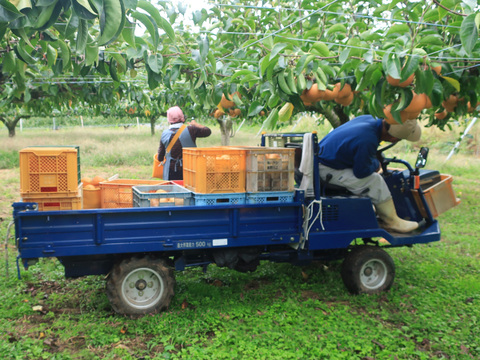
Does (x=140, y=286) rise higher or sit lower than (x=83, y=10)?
lower

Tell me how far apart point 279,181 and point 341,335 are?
1.46 meters

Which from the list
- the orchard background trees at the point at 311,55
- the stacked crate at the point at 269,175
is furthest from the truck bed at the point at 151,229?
the orchard background trees at the point at 311,55

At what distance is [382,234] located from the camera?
15.2 feet

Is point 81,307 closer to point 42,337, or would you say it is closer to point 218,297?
point 42,337

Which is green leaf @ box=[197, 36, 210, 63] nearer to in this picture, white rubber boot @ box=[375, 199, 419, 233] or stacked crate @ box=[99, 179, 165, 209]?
stacked crate @ box=[99, 179, 165, 209]

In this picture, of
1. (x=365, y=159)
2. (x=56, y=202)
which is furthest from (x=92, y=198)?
(x=365, y=159)

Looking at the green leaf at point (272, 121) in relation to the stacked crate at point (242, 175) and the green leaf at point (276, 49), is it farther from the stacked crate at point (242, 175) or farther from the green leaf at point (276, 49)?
the green leaf at point (276, 49)

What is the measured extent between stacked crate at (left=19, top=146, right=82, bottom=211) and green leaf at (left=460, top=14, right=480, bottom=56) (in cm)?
312

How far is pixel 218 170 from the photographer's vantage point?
4227 mm

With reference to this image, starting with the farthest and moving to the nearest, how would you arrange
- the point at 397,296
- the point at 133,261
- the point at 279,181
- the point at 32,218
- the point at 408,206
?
the point at 408,206
the point at 397,296
the point at 279,181
the point at 133,261
the point at 32,218

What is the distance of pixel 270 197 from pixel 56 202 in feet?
6.21

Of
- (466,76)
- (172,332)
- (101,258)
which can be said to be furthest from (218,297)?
(466,76)

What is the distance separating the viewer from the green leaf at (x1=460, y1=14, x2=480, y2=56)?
7.42ft

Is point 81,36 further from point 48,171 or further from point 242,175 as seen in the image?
point 242,175
